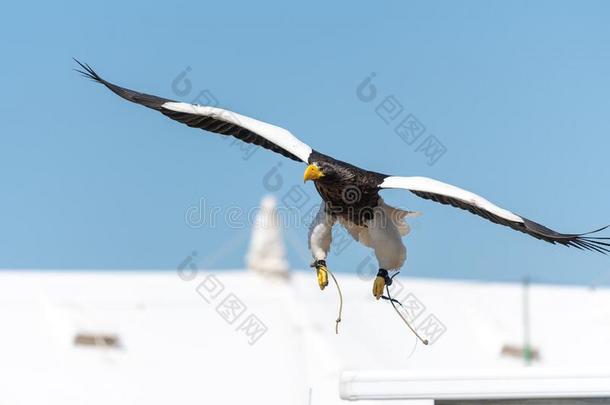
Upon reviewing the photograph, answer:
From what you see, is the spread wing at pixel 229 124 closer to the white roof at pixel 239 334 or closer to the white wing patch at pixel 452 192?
the white wing patch at pixel 452 192

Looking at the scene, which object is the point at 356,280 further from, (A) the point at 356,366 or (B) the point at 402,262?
(B) the point at 402,262

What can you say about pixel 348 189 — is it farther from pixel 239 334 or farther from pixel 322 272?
pixel 239 334

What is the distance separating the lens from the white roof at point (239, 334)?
35.5m

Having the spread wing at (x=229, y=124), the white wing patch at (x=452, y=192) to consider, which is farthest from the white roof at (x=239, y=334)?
the white wing patch at (x=452, y=192)

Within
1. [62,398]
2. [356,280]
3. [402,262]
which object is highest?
[356,280]

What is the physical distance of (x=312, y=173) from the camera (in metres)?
12.9

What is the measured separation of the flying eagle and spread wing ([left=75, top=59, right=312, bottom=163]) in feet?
0.03

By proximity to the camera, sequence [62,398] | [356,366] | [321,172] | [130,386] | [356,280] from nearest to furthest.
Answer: [321,172]
[62,398]
[130,386]
[356,366]
[356,280]

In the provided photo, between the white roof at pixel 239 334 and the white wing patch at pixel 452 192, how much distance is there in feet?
62.2

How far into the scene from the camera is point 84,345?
38719mm

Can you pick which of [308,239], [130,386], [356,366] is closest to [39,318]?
[130,386]

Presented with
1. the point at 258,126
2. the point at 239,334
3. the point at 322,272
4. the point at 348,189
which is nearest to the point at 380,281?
the point at 322,272

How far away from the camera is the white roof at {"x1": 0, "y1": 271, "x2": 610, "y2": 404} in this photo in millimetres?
35469

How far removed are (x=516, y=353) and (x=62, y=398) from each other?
Answer: 19431mm
